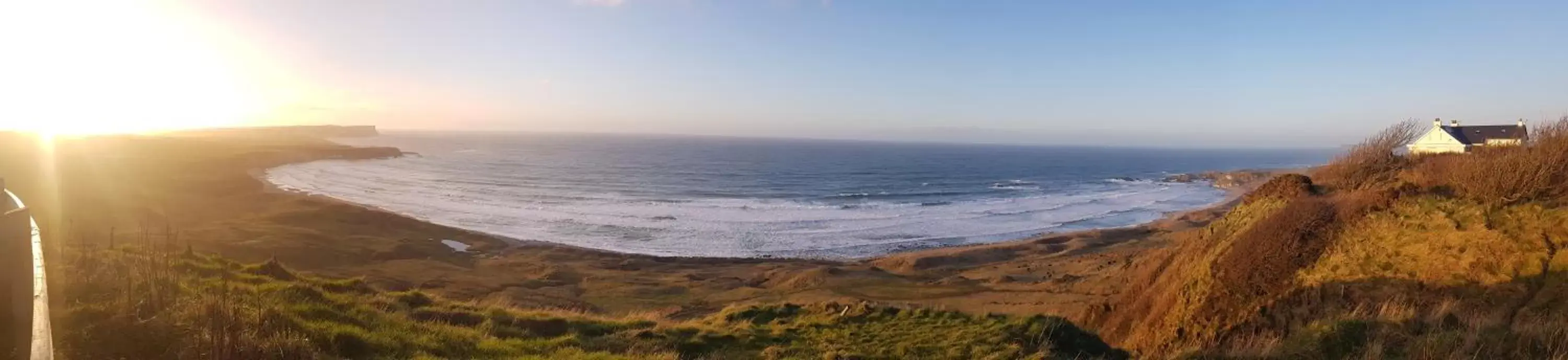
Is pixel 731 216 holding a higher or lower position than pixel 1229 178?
lower

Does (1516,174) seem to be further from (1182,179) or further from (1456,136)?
(1182,179)

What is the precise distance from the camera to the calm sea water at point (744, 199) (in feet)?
153

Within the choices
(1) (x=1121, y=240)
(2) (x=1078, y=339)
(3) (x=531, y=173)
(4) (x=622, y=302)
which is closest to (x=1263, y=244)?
(2) (x=1078, y=339)

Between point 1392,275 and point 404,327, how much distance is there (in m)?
16.0

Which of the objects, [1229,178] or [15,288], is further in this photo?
[1229,178]

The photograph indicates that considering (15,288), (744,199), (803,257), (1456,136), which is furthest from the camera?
(744,199)

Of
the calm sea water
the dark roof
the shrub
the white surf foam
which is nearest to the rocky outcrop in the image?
the calm sea water

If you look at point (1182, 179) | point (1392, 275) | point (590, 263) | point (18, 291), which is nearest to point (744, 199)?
point (590, 263)

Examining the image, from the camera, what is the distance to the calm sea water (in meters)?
46.7

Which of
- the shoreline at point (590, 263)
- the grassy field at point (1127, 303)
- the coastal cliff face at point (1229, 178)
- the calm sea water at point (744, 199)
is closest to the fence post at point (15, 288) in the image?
the grassy field at point (1127, 303)

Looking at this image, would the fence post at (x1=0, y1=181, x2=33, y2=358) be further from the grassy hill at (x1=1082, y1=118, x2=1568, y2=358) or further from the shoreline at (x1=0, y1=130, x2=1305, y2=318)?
the shoreline at (x1=0, y1=130, x2=1305, y2=318)

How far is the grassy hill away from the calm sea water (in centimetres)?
2649

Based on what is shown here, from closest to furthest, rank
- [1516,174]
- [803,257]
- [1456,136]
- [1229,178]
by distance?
[1516,174] → [1456,136] → [803,257] → [1229,178]

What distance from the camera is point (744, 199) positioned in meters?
69.4
